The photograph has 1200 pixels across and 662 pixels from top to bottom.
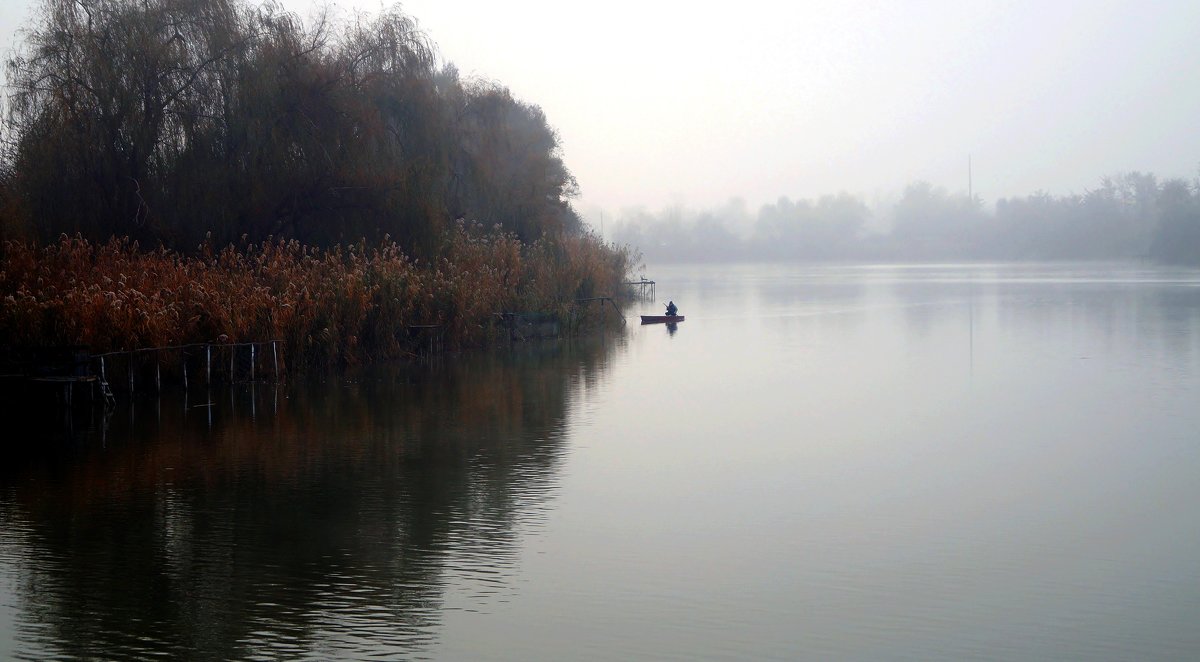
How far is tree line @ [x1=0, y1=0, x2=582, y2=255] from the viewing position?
21938 mm

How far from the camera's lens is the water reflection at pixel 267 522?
6.89 m

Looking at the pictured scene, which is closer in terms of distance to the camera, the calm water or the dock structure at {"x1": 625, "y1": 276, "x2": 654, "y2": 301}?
the calm water

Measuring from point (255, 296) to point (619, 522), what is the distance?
10.5m

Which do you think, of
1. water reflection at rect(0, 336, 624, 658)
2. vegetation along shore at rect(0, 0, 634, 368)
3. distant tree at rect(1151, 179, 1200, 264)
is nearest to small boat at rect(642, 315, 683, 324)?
vegetation along shore at rect(0, 0, 634, 368)

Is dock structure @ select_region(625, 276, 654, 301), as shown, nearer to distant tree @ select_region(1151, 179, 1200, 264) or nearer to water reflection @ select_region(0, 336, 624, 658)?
water reflection @ select_region(0, 336, 624, 658)

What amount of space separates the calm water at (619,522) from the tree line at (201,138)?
21.9 feet

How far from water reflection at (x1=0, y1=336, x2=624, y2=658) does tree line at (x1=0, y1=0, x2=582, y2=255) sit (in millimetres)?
7545

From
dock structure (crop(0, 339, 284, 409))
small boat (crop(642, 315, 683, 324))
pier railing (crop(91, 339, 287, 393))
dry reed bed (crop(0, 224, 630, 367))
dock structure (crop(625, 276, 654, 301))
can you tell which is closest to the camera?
dock structure (crop(0, 339, 284, 409))

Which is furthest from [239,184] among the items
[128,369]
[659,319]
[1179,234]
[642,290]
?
[1179,234]

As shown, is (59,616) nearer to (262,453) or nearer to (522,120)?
(262,453)

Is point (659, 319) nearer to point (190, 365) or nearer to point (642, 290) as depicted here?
point (642, 290)

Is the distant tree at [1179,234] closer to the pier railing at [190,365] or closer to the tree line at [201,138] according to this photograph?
the tree line at [201,138]

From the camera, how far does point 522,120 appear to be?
167 feet

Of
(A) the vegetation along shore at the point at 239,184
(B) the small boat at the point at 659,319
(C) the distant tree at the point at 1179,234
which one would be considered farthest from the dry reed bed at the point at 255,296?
(C) the distant tree at the point at 1179,234
